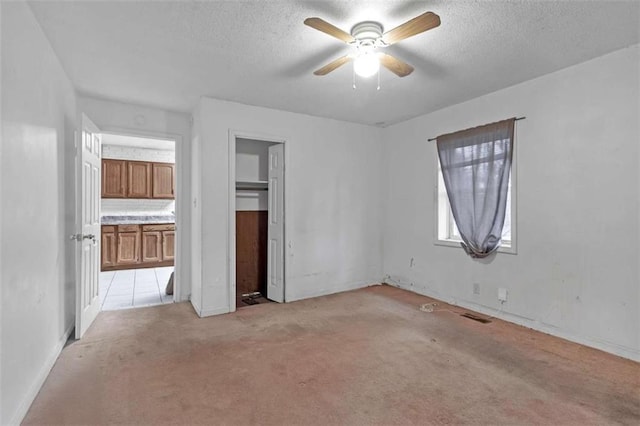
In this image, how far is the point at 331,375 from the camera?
7.88 feet

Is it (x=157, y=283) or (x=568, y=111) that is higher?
(x=568, y=111)

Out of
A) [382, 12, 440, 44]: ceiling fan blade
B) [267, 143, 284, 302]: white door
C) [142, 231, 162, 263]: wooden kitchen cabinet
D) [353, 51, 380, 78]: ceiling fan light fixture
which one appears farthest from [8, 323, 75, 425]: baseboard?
[142, 231, 162, 263]: wooden kitchen cabinet

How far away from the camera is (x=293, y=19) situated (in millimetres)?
2258

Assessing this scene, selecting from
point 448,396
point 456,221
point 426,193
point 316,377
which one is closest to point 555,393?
point 448,396

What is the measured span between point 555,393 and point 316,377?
1.57 metres

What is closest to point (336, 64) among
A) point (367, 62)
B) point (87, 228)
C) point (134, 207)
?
point (367, 62)

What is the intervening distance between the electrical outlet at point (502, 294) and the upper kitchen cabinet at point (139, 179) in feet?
21.5

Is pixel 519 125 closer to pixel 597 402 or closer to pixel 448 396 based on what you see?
pixel 597 402

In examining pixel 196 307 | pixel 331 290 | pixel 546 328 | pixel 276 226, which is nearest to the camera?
pixel 546 328

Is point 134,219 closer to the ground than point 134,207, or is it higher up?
closer to the ground

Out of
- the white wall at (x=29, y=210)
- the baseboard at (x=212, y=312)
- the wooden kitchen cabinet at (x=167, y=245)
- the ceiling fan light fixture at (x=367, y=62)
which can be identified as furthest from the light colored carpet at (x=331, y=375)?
the wooden kitchen cabinet at (x=167, y=245)

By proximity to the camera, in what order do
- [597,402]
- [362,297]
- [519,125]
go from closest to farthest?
[597,402] → [519,125] → [362,297]

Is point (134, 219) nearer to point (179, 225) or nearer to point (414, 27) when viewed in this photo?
point (179, 225)

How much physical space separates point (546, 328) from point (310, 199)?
117 inches
